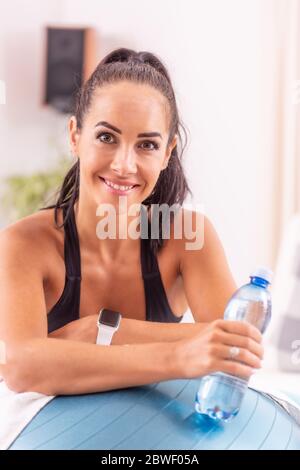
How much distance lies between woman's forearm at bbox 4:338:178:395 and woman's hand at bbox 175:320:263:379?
0.08 m

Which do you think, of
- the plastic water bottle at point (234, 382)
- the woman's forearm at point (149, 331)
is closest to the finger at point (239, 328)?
the plastic water bottle at point (234, 382)

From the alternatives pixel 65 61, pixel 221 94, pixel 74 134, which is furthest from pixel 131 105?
pixel 65 61

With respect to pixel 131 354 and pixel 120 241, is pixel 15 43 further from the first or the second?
pixel 131 354

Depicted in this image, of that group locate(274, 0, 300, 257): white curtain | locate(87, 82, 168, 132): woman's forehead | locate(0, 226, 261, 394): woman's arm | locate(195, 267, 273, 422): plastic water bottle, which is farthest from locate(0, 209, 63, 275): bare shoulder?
locate(274, 0, 300, 257): white curtain

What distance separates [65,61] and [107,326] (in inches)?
82.3

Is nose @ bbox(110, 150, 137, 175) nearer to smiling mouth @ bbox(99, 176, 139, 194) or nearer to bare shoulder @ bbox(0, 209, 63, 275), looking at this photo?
smiling mouth @ bbox(99, 176, 139, 194)

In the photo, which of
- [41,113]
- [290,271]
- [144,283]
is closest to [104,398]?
[144,283]

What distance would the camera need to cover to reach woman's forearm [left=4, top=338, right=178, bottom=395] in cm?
102

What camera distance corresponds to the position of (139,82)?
1.23 meters

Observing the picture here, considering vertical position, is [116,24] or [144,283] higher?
[116,24]

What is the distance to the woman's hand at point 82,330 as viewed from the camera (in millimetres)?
1221

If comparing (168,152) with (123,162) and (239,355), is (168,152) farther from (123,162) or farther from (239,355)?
(239,355)

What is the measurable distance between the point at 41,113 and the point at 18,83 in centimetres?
17

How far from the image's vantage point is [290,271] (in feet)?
7.48
